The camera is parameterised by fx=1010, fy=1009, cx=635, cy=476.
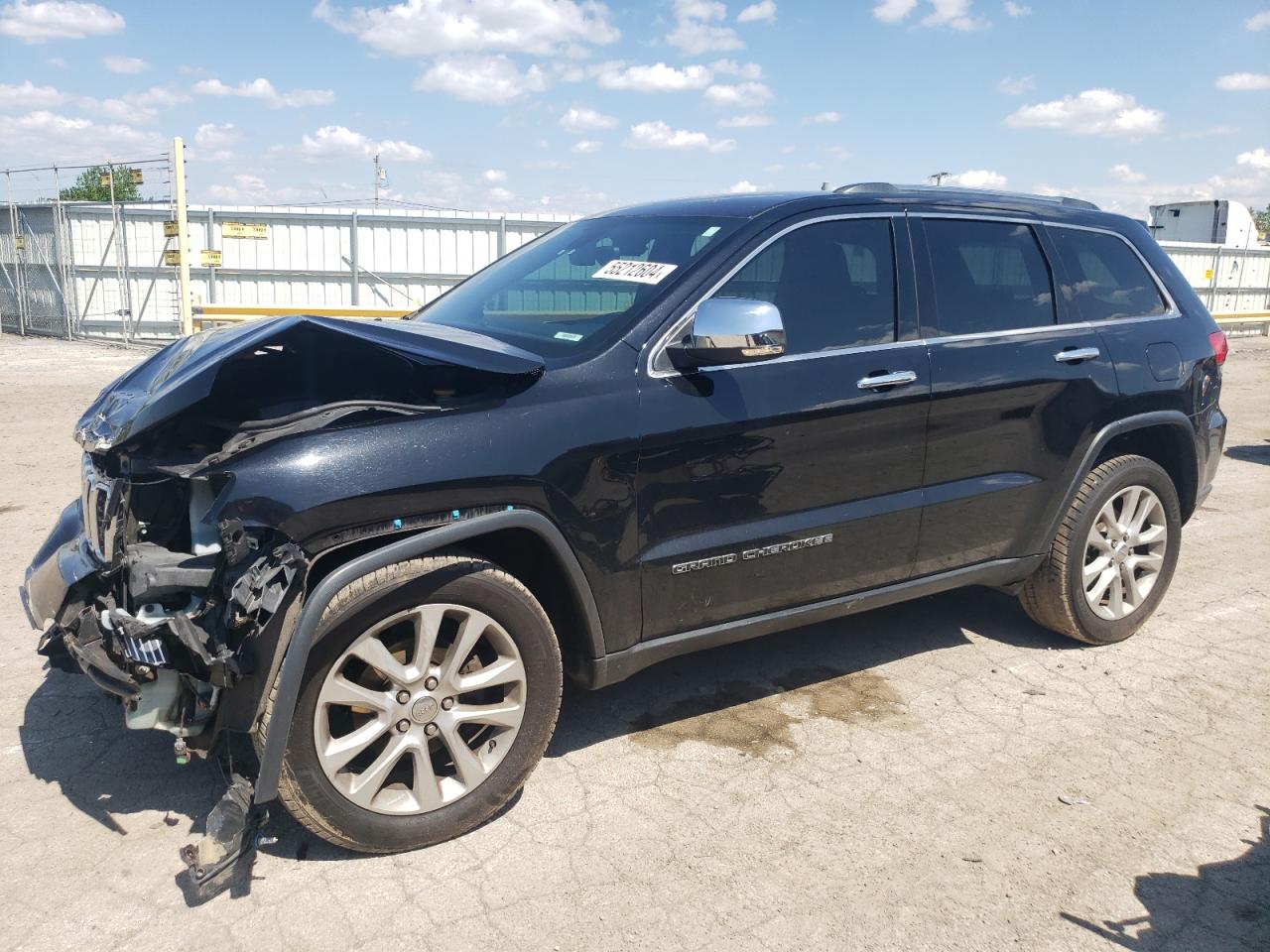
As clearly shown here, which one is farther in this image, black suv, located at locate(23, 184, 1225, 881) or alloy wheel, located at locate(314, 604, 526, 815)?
alloy wheel, located at locate(314, 604, 526, 815)

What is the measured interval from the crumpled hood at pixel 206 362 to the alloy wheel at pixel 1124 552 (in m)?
2.85

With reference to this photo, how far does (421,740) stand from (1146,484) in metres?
3.48

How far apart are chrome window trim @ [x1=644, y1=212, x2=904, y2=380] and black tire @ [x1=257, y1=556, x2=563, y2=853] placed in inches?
33.3

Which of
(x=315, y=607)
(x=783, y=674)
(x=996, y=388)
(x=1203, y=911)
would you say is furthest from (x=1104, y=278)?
(x=315, y=607)

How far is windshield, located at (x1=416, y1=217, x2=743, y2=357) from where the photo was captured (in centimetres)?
341

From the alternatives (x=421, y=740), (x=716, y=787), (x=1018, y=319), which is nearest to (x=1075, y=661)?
(x=1018, y=319)

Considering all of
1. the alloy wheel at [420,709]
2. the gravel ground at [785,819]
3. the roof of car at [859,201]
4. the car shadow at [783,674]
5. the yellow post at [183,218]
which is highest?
the yellow post at [183,218]

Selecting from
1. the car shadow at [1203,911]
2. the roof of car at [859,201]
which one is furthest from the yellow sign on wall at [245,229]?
the car shadow at [1203,911]

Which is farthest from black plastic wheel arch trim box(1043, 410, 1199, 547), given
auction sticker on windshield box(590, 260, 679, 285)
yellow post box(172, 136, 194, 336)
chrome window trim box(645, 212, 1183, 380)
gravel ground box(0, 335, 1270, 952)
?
yellow post box(172, 136, 194, 336)

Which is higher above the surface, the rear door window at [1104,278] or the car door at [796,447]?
the rear door window at [1104,278]

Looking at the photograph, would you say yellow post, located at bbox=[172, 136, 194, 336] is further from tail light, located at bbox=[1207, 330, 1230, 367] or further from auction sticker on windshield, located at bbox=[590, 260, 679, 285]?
tail light, located at bbox=[1207, 330, 1230, 367]

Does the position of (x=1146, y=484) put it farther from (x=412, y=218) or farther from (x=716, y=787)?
(x=412, y=218)

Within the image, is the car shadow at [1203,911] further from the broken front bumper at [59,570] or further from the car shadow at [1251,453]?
the car shadow at [1251,453]

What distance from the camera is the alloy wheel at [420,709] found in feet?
9.25
